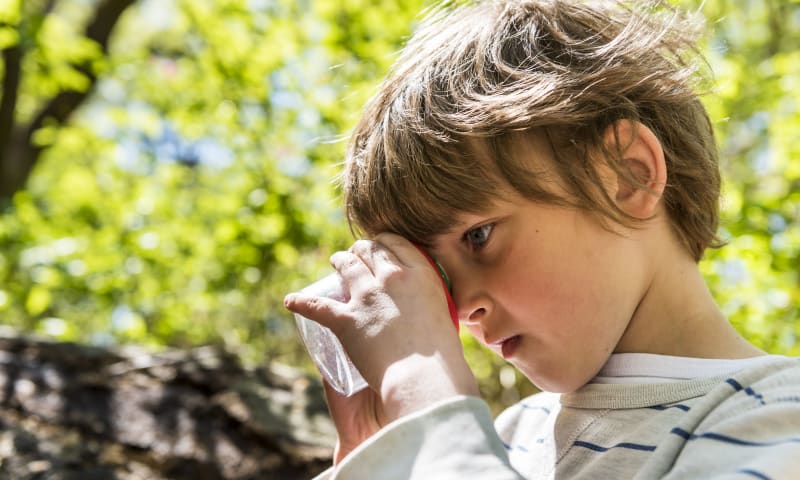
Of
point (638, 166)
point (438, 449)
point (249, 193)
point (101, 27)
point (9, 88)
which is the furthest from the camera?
point (101, 27)

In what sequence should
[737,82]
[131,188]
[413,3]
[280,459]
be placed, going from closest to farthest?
[280,459]
[737,82]
[413,3]
[131,188]

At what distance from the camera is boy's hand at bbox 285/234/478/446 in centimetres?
107

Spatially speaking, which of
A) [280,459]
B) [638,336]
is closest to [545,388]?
[638,336]

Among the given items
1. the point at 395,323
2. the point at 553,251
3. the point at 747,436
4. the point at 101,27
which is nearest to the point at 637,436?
the point at 747,436

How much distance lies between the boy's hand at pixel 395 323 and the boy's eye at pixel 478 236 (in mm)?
106

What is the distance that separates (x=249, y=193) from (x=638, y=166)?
10.8 ft

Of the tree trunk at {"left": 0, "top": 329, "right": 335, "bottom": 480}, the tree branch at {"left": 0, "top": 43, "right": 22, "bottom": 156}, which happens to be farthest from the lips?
the tree branch at {"left": 0, "top": 43, "right": 22, "bottom": 156}

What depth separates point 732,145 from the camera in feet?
16.0

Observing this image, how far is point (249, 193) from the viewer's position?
4383mm

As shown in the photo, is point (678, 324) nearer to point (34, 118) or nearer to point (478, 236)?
point (478, 236)

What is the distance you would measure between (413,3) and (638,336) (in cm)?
320

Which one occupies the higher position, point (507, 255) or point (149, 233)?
point (149, 233)

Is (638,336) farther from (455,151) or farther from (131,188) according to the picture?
(131,188)

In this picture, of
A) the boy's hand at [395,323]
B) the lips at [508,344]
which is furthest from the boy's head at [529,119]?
the lips at [508,344]
